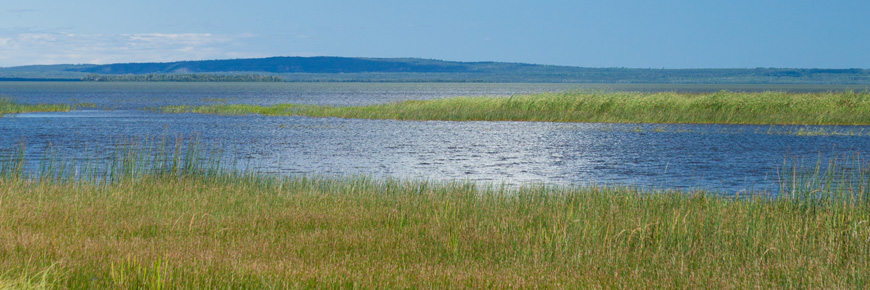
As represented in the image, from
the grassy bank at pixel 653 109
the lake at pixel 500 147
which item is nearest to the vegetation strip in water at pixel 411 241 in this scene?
Answer: the lake at pixel 500 147

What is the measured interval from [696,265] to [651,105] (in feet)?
149

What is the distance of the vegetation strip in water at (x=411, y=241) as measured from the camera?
8023 mm

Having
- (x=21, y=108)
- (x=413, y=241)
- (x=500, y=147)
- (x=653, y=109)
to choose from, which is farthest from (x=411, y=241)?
(x=21, y=108)

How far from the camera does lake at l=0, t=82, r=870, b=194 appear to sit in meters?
24.4

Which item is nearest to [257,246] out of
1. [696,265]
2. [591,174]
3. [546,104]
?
[696,265]

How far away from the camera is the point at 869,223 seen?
11492 millimetres

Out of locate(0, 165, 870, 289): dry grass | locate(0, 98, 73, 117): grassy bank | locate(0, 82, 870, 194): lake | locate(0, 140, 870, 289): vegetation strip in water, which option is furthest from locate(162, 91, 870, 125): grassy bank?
locate(0, 165, 870, 289): dry grass

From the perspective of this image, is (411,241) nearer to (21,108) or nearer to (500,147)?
(500,147)

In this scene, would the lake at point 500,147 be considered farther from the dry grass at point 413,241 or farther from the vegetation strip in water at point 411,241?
the dry grass at point 413,241

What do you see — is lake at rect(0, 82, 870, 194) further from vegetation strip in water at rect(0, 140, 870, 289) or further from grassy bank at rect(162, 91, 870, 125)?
vegetation strip in water at rect(0, 140, 870, 289)

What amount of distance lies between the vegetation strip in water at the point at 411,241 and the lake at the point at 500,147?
753cm

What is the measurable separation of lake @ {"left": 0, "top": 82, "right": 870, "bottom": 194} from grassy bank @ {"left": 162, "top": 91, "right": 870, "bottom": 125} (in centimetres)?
231

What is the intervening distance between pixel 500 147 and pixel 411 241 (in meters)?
25.6

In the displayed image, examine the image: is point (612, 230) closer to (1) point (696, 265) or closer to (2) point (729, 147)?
(1) point (696, 265)
